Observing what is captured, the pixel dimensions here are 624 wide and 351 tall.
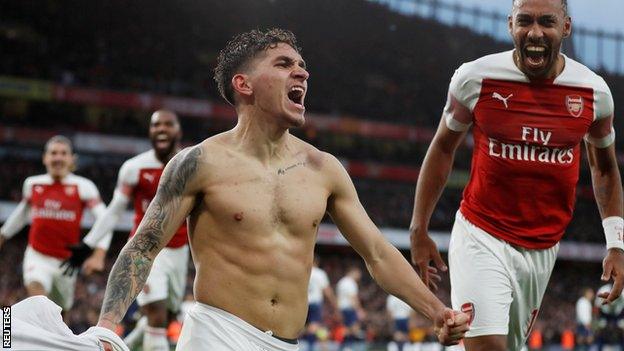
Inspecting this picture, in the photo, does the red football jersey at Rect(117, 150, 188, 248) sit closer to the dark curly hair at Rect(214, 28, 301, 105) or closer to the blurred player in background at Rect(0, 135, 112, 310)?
the blurred player in background at Rect(0, 135, 112, 310)

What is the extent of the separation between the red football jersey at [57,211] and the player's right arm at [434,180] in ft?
20.3

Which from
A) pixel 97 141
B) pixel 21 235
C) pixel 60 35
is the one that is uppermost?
pixel 60 35

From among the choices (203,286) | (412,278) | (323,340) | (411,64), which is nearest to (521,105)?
(412,278)

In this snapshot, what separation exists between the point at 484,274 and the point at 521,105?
92 centimetres

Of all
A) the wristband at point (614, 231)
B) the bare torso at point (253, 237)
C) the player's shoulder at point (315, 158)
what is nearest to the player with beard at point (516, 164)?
the wristband at point (614, 231)

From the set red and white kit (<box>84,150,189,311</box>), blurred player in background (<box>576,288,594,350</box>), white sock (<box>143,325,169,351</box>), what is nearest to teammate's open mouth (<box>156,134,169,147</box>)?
red and white kit (<box>84,150,189,311</box>)

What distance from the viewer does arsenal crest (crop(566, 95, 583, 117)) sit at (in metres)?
4.98

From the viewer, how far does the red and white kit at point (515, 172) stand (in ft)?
16.2

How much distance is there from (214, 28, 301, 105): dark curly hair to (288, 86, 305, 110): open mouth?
0.77ft

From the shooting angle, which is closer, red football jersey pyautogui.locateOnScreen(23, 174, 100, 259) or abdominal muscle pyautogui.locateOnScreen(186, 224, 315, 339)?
abdominal muscle pyautogui.locateOnScreen(186, 224, 315, 339)

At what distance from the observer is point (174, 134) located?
8.47 m

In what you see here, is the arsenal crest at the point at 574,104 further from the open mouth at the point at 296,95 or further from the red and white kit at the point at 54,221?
the red and white kit at the point at 54,221

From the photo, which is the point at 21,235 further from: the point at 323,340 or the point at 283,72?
the point at 283,72

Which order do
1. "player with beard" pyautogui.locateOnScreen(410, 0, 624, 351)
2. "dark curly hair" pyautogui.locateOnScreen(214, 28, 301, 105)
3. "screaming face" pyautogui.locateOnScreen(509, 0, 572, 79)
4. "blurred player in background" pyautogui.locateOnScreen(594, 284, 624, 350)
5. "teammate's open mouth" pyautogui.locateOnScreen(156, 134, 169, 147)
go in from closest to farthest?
"dark curly hair" pyautogui.locateOnScreen(214, 28, 301, 105), "screaming face" pyautogui.locateOnScreen(509, 0, 572, 79), "player with beard" pyautogui.locateOnScreen(410, 0, 624, 351), "teammate's open mouth" pyautogui.locateOnScreen(156, 134, 169, 147), "blurred player in background" pyautogui.locateOnScreen(594, 284, 624, 350)
